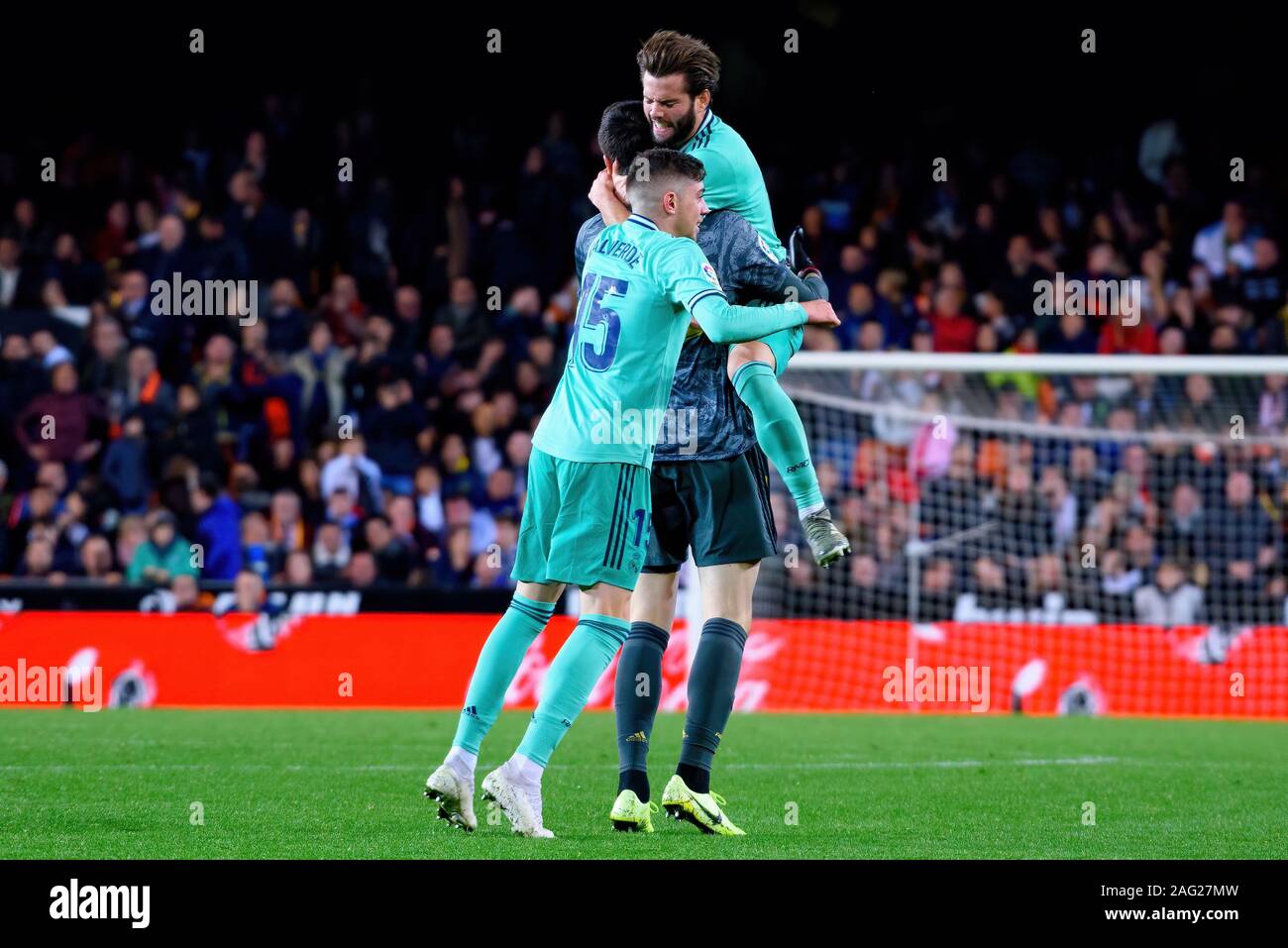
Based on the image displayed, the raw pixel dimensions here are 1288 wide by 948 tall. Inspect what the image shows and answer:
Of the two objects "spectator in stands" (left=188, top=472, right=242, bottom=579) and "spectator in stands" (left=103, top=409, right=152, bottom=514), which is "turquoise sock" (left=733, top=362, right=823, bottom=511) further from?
"spectator in stands" (left=103, top=409, right=152, bottom=514)

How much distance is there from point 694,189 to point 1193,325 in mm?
11607

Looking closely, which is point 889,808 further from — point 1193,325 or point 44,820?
point 1193,325

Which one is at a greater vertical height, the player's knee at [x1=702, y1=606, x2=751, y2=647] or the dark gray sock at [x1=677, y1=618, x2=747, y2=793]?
the player's knee at [x1=702, y1=606, x2=751, y2=647]

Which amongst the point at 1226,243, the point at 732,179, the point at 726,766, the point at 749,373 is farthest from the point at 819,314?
the point at 1226,243

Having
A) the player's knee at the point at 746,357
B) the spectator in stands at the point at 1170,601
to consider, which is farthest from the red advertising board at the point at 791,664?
the player's knee at the point at 746,357

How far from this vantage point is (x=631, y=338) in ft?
18.7

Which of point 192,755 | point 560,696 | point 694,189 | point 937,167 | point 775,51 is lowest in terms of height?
point 192,755

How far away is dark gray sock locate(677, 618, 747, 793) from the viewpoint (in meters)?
6.01

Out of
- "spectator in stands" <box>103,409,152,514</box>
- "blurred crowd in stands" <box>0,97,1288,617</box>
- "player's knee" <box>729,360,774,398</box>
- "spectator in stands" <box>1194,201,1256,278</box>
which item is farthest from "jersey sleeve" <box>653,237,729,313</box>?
"spectator in stands" <box>1194,201,1256,278</box>

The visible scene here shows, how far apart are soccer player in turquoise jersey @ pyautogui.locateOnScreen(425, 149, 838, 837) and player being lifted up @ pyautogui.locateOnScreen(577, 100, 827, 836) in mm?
366

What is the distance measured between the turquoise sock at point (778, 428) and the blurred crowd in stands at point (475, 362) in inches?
295
